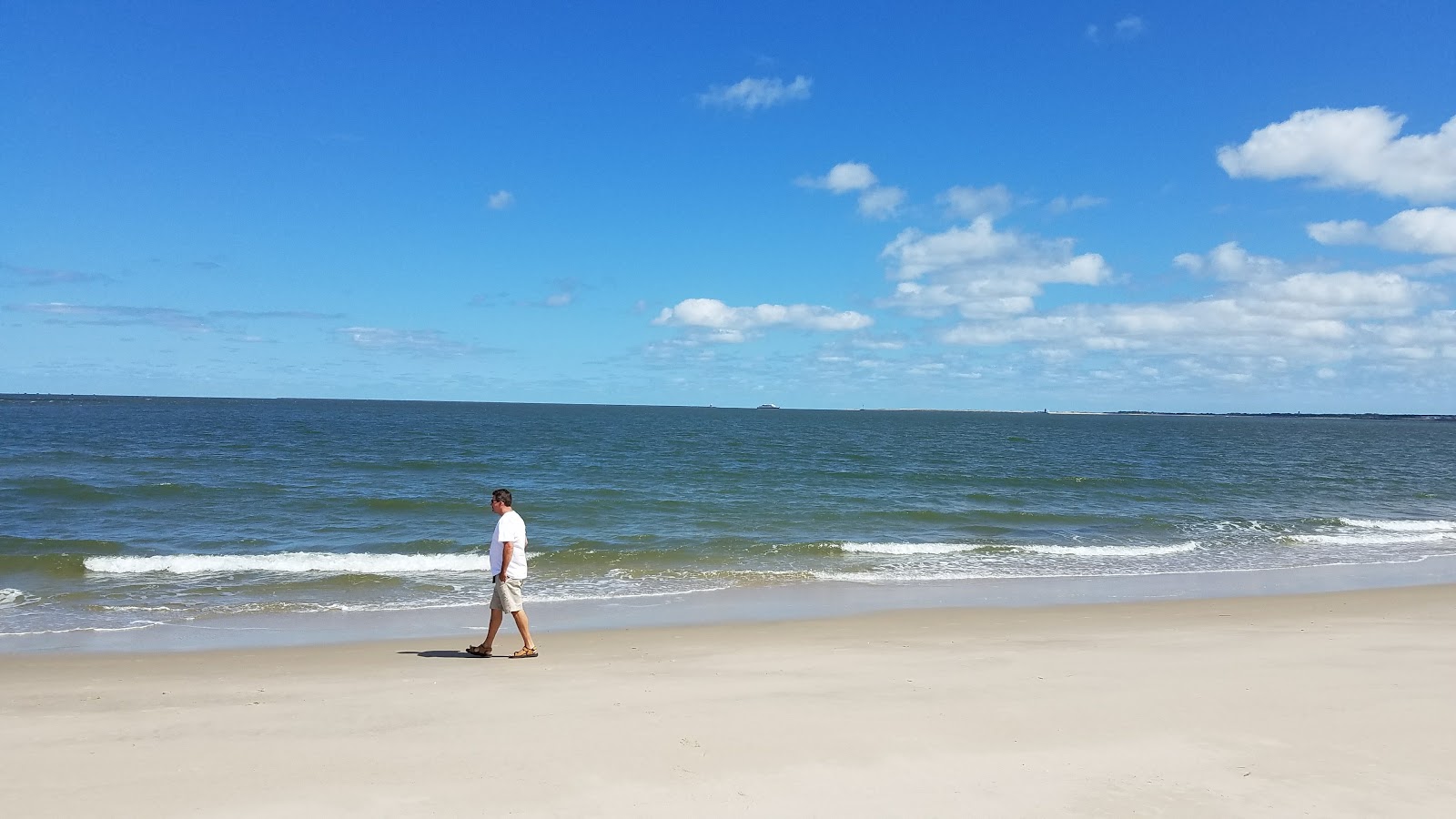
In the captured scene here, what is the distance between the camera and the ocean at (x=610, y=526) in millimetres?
14359

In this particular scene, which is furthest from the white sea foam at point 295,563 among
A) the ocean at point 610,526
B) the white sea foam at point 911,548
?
the white sea foam at point 911,548

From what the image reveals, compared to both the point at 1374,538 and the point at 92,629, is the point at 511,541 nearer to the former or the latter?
the point at 92,629

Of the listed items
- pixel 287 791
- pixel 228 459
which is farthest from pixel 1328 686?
pixel 228 459

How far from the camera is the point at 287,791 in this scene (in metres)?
5.49

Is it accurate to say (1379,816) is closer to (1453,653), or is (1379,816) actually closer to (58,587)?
(1453,653)

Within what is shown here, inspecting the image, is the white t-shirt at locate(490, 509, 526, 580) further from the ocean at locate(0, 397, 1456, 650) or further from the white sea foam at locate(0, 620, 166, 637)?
the white sea foam at locate(0, 620, 166, 637)

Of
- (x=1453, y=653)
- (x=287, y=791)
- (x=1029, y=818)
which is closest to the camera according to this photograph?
(x=1029, y=818)

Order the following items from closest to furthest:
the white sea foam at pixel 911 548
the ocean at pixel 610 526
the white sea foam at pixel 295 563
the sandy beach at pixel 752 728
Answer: the sandy beach at pixel 752 728 → the ocean at pixel 610 526 → the white sea foam at pixel 295 563 → the white sea foam at pixel 911 548

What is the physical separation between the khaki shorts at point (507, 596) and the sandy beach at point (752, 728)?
0.60 metres

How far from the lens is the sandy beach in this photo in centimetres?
541

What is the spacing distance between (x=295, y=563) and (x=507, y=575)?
867 centimetres

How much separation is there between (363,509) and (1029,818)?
2089cm

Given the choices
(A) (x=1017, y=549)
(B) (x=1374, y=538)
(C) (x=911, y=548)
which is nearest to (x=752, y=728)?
(C) (x=911, y=548)

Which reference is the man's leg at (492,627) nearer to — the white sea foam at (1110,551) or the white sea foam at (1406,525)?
the white sea foam at (1110,551)
